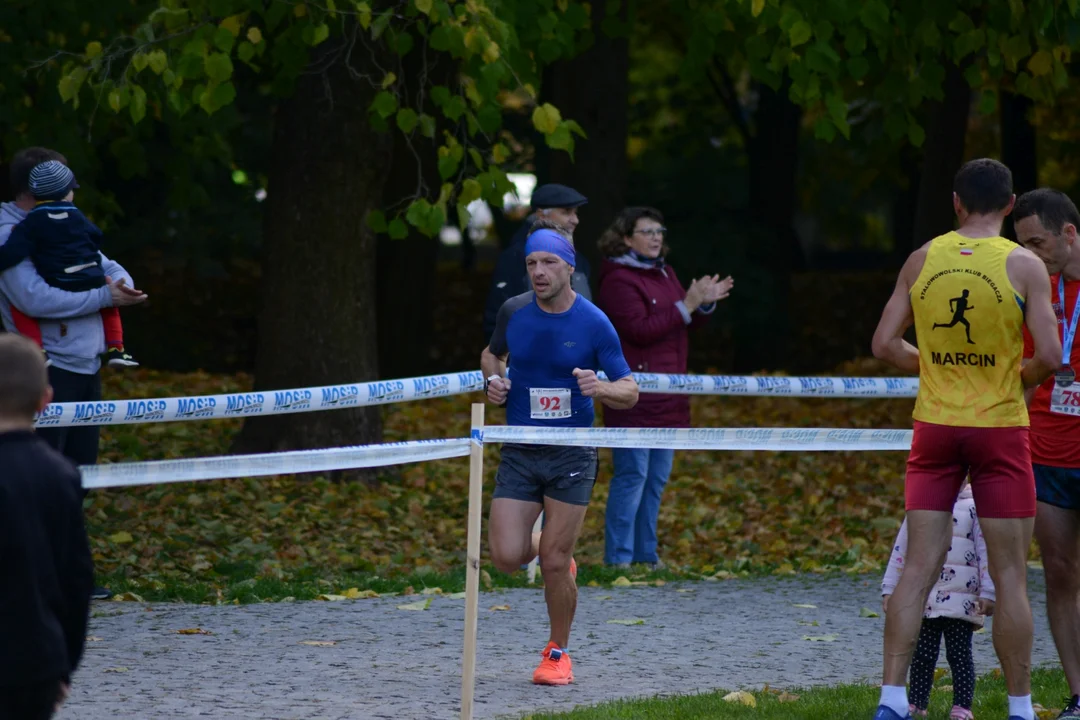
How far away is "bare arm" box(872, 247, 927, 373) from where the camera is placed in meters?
5.72

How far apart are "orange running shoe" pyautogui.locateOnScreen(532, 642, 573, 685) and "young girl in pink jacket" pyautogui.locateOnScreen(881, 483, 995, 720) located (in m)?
1.45

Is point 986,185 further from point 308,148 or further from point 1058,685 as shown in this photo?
point 308,148

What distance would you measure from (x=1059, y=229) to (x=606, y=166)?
10.9m

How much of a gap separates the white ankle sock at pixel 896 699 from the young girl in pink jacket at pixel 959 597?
385 millimetres

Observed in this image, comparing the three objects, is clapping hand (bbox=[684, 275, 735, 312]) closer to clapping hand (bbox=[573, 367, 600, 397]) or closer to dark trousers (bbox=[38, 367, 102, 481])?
clapping hand (bbox=[573, 367, 600, 397])

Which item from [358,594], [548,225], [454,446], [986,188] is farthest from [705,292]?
[986,188]

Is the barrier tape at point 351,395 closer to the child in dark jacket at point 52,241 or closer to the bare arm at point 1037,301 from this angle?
the child in dark jacket at point 52,241

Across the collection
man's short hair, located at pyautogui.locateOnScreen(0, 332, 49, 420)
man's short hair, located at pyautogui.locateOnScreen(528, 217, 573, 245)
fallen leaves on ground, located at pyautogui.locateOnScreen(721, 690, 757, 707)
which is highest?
man's short hair, located at pyautogui.locateOnScreen(528, 217, 573, 245)

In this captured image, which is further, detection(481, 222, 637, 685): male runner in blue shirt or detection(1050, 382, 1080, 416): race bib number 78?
detection(481, 222, 637, 685): male runner in blue shirt

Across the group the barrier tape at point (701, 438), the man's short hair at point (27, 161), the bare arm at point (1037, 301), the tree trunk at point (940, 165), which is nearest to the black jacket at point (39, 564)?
the barrier tape at point (701, 438)

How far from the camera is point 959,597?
5977mm

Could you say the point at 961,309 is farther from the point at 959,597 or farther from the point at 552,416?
the point at 552,416

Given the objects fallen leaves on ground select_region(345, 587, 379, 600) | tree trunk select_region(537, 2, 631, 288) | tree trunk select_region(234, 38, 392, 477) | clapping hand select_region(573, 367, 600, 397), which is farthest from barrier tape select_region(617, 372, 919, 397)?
tree trunk select_region(537, 2, 631, 288)

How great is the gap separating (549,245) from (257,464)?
1.63 m
